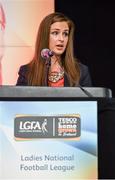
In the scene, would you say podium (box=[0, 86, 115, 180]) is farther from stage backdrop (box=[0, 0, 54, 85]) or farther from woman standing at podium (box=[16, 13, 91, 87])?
stage backdrop (box=[0, 0, 54, 85])

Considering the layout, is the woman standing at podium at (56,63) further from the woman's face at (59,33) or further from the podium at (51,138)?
the podium at (51,138)

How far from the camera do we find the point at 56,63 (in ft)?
6.77

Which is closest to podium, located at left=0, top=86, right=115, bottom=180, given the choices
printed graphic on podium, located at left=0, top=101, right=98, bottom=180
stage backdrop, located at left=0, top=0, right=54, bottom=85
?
printed graphic on podium, located at left=0, top=101, right=98, bottom=180

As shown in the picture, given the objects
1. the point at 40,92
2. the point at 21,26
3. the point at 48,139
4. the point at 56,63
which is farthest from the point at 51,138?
the point at 21,26

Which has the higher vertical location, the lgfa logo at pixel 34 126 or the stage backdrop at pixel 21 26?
the stage backdrop at pixel 21 26

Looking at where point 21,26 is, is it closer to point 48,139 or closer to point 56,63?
point 56,63

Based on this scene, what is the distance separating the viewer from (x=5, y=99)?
1.11 m

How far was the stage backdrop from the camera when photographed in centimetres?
366

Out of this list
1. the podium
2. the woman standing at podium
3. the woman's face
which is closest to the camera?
the podium

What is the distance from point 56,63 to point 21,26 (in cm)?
170

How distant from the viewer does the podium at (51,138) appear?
3.61 feet

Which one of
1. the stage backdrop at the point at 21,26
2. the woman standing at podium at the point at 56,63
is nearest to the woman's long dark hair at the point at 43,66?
the woman standing at podium at the point at 56,63

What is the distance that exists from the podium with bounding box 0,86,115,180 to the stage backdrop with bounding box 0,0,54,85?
256 cm

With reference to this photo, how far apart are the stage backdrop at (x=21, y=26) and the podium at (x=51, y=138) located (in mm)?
2560
